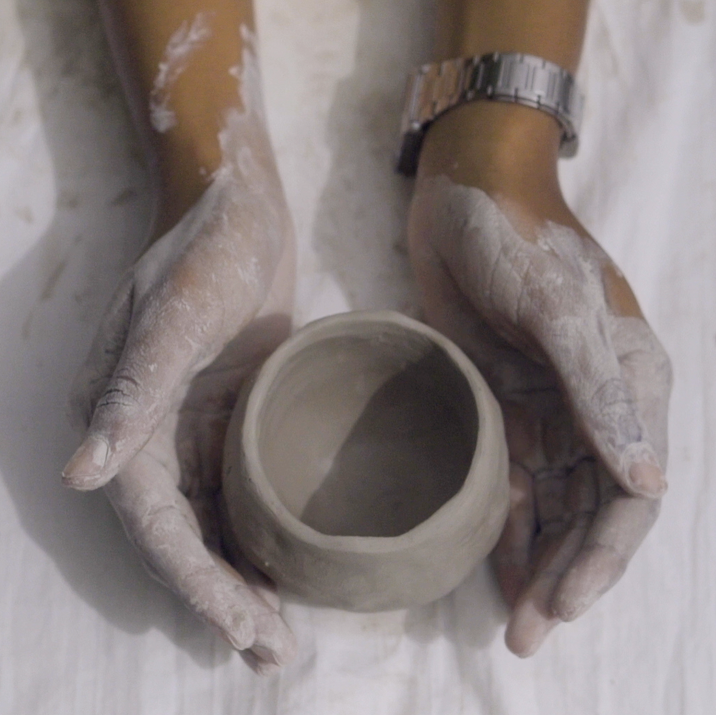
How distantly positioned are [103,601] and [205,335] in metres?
0.38

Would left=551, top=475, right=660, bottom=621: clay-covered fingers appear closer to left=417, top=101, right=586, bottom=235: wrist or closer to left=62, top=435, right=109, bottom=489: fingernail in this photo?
left=417, top=101, right=586, bottom=235: wrist

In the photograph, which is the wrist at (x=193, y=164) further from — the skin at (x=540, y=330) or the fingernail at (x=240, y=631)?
the fingernail at (x=240, y=631)

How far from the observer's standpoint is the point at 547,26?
1160mm

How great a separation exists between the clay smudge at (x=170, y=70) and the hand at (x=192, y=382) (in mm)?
121

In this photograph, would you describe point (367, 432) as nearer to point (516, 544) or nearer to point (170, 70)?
point (516, 544)

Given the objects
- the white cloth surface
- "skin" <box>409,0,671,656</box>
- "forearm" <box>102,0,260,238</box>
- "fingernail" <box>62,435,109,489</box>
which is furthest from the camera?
"forearm" <box>102,0,260,238</box>

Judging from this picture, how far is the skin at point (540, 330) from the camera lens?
0.88 m

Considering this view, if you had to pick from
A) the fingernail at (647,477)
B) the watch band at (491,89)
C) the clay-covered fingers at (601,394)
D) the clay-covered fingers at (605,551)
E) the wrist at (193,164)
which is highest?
the watch band at (491,89)

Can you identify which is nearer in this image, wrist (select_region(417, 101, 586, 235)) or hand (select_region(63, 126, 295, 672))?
hand (select_region(63, 126, 295, 672))

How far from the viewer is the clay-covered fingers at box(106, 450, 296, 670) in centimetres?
86

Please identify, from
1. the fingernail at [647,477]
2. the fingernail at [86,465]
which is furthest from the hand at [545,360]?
the fingernail at [86,465]

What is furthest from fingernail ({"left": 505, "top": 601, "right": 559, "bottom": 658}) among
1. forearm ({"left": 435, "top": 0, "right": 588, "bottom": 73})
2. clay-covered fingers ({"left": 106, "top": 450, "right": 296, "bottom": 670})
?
forearm ({"left": 435, "top": 0, "right": 588, "bottom": 73})

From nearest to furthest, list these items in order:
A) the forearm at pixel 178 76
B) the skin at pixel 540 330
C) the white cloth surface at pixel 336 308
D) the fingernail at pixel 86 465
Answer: the fingernail at pixel 86 465 < the skin at pixel 540 330 < the white cloth surface at pixel 336 308 < the forearm at pixel 178 76

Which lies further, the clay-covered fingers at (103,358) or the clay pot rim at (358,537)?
the clay-covered fingers at (103,358)
